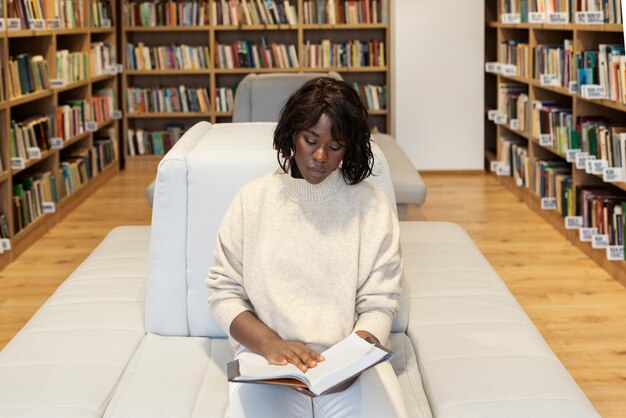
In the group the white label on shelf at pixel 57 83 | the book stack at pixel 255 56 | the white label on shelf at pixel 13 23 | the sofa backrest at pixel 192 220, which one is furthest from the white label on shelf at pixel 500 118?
the sofa backrest at pixel 192 220

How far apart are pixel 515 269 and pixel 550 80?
5.22 ft

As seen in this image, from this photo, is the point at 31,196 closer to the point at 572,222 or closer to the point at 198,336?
the point at 572,222

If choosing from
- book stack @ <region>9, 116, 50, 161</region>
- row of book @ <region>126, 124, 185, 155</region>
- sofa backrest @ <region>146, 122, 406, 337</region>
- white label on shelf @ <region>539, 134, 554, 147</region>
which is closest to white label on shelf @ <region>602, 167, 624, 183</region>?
white label on shelf @ <region>539, 134, 554, 147</region>

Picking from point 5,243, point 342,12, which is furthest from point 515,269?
point 342,12

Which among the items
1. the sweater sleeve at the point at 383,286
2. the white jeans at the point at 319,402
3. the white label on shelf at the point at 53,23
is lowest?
the white jeans at the point at 319,402

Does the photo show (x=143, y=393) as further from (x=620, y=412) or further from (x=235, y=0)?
(x=235, y=0)

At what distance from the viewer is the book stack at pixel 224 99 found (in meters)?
9.20

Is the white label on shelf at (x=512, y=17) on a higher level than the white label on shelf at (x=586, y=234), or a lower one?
higher

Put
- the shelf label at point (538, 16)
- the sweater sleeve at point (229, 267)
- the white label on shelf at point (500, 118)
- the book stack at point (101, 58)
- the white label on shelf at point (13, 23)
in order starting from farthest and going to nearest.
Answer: the book stack at point (101, 58)
the white label on shelf at point (500, 118)
the shelf label at point (538, 16)
the white label on shelf at point (13, 23)
the sweater sleeve at point (229, 267)

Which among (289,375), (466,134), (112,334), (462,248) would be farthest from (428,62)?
(289,375)

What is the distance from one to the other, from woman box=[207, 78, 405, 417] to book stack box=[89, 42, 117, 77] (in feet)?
19.5

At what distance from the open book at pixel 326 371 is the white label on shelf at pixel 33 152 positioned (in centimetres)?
419

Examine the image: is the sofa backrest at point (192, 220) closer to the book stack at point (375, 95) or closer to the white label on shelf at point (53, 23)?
the white label on shelf at point (53, 23)

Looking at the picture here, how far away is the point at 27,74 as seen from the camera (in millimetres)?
6293
